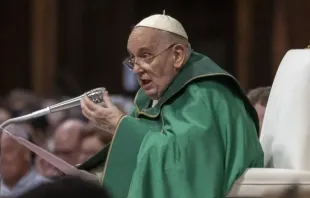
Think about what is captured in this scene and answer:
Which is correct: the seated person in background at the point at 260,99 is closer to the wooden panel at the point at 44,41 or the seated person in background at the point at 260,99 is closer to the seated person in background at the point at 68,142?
the seated person in background at the point at 68,142

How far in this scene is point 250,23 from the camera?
635cm

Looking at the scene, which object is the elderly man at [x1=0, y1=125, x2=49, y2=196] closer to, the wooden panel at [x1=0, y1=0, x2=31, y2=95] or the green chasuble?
the green chasuble

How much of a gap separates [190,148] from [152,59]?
29cm

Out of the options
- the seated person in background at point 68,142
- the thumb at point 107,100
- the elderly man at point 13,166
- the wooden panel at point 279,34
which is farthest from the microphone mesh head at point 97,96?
the wooden panel at point 279,34

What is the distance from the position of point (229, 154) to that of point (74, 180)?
1.29 metres

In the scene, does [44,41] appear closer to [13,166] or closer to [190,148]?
[13,166]

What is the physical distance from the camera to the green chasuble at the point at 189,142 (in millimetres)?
2311

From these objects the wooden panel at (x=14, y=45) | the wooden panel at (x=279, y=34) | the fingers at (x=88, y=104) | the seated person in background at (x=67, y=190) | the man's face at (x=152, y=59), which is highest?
the seated person in background at (x=67, y=190)

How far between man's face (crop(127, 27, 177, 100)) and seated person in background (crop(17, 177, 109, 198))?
1349 mm

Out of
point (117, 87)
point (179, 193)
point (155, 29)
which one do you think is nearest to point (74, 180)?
point (179, 193)

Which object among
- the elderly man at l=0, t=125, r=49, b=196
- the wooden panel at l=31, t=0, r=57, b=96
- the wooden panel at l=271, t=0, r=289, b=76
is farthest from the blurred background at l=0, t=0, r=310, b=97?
the elderly man at l=0, t=125, r=49, b=196

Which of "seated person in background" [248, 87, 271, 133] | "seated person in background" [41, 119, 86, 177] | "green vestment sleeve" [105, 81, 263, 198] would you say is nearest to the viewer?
"green vestment sleeve" [105, 81, 263, 198]

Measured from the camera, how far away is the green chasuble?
2.31 m

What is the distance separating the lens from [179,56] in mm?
2461
